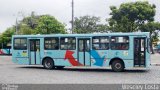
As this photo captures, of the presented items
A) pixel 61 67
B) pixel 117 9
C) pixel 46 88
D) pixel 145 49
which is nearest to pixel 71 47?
pixel 61 67

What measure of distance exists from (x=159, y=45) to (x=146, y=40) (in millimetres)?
54545

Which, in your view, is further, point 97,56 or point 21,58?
point 21,58

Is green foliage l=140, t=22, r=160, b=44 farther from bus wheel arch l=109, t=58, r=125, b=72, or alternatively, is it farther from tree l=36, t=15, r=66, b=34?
bus wheel arch l=109, t=58, r=125, b=72

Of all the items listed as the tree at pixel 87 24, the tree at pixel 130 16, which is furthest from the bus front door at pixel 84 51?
the tree at pixel 87 24

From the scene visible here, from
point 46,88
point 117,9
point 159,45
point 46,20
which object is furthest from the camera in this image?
point 159,45

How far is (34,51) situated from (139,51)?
7.76m

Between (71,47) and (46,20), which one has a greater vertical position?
(46,20)

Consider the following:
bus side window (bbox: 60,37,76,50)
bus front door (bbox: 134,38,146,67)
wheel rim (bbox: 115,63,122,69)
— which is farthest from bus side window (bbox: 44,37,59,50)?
bus front door (bbox: 134,38,146,67)

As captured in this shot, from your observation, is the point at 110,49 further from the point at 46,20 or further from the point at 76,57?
the point at 46,20

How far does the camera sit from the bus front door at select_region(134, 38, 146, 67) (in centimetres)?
2259

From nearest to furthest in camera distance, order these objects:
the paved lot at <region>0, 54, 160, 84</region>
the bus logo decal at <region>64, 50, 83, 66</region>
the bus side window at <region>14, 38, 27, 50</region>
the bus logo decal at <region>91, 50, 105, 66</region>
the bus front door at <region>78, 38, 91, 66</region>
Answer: the paved lot at <region>0, 54, 160, 84</region> → the bus logo decal at <region>91, 50, 105, 66</region> → the bus front door at <region>78, 38, 91, 66</region> → the bus logo decal at <region>64, 50, 83, 66</region> → the bus side window at <region>14, 38, 27, 50</region>

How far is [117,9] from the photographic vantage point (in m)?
48.6

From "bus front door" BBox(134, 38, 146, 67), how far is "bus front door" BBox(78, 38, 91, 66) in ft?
10.4

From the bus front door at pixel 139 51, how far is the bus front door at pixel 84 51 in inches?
125
